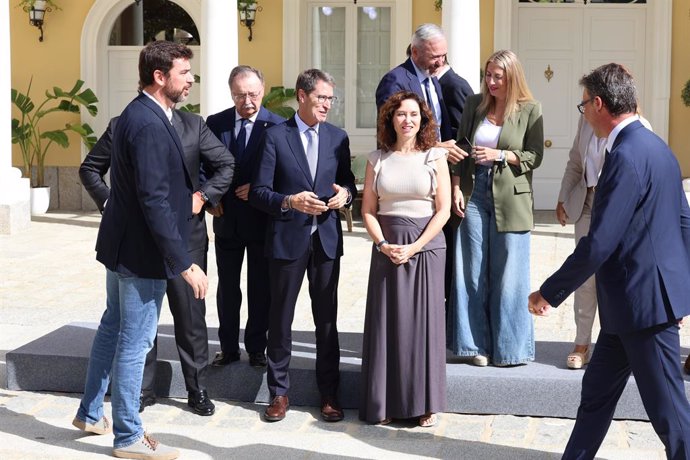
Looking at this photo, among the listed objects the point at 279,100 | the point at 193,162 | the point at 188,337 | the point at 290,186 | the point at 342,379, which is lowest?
the point at 342,379

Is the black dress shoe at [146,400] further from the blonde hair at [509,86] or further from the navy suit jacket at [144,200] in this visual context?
the blonde hair at [509,86]

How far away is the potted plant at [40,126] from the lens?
651 inches

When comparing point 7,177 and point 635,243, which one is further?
point 7,177

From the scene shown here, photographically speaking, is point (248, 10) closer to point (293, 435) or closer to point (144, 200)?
point (293, 435)

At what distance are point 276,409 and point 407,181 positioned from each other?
136cm

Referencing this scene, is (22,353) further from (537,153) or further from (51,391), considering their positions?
(537,153)

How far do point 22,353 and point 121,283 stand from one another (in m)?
1.62

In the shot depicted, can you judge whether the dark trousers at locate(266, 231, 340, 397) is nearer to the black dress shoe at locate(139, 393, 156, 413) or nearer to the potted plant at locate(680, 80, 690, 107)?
the black dress shoe at locate(139, 393, 156, 413)

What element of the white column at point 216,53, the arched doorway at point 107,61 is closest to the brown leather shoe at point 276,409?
the white column at point 216,53

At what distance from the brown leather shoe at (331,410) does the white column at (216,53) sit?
7.99 m

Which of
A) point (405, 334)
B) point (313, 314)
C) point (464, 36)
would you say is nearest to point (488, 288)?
Result: point (405, 334)

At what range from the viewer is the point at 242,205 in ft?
22.3

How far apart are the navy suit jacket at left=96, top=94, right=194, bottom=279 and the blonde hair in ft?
5.83

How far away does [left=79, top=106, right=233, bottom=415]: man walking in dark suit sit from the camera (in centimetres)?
640
